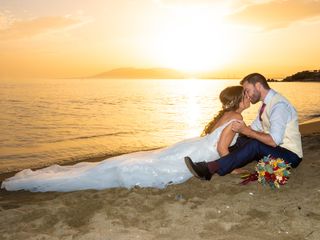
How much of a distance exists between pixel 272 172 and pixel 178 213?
1949mm

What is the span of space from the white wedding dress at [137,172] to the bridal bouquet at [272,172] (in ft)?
3.98

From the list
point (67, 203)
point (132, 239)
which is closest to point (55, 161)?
point (67, 203)

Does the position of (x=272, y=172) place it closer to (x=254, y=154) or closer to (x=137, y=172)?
(x=254, y=154)

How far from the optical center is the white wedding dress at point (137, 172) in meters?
7.47

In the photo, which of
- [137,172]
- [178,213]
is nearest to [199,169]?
[137,172]

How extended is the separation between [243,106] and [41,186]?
15.4 ft

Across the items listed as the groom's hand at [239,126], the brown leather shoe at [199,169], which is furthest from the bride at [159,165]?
the brown leather shoe at [199,169]

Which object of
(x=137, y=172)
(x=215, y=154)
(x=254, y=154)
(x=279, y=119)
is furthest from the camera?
(x=215, y=154)

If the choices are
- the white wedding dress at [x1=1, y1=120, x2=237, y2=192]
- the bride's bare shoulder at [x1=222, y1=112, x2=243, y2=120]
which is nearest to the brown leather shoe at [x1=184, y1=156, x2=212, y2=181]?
the white wedding dress at [x1=1, y1=120, x2=237, y2=192]

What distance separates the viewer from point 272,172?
6.59 meters

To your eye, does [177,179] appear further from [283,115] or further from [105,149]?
[105,149]

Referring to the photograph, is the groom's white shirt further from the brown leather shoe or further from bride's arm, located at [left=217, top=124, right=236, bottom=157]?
the brown leather shoe

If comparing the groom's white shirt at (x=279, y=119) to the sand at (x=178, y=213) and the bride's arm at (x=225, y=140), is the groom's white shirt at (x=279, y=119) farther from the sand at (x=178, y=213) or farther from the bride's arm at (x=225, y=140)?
the bride's arm at (x=225, y=140)

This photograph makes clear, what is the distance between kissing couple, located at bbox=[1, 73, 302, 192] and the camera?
6.87 m
